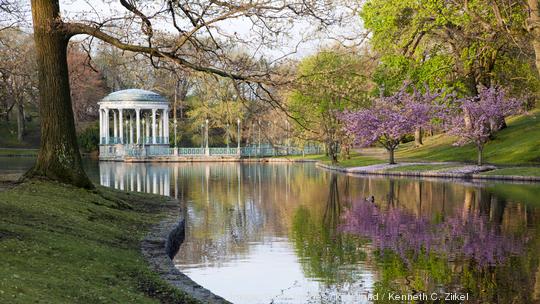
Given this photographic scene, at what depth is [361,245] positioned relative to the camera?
1480cm

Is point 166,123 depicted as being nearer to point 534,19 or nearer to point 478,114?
point 478,114

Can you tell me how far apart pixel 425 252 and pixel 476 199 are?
11559mm

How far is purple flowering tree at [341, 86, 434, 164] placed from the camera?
43.6 m

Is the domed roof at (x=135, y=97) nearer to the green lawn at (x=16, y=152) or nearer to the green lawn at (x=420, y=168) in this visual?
the green lawn at (x=16, y=152)

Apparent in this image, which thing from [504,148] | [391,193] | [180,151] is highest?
[504,148]

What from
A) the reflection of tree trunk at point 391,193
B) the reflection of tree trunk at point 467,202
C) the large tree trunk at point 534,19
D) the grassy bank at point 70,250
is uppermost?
the large tree trunk at point 534,19

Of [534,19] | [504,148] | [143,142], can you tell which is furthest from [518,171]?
[143,142]

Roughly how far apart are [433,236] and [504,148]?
30254 millimetres

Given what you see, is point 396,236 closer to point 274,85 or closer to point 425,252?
point 425,252

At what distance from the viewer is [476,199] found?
24.6 m

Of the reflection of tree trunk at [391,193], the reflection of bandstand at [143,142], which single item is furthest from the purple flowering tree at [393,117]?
the reflection of bandstand at [143,142]

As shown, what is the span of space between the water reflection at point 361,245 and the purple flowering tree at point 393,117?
15.9 m

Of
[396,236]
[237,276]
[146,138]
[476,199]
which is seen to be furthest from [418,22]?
[146,138]

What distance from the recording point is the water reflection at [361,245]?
11.0 metres
